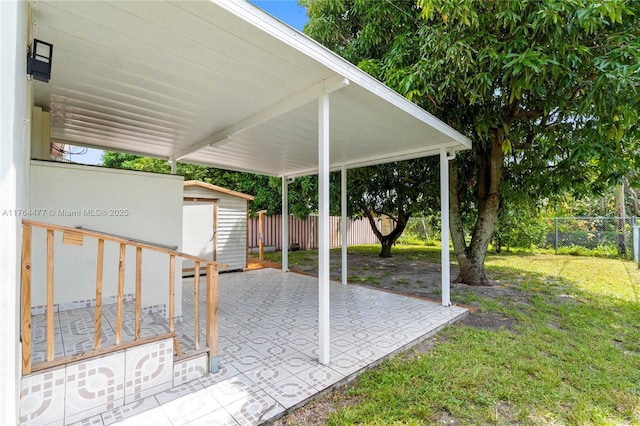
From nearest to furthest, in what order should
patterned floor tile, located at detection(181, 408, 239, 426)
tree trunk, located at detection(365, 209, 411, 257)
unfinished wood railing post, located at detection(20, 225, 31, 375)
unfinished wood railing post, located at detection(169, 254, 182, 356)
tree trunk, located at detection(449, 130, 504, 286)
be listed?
unfinished wood railing post, located at detection(20, 225, 31, 375)
patterned floor tile, located at detection(181, 408, 239, 426)
unfinished wood railing post, located at detection(169, 254, 182, 356)
tree trunk, located at detection(449, 130, 504, 286)
tree trunk, located at detection(365, 209, 411, 257)

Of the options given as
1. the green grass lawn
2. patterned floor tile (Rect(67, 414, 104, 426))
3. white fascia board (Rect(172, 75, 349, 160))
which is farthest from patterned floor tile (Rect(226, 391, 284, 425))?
white fascia board (Rect(172, 75, 349, 160))

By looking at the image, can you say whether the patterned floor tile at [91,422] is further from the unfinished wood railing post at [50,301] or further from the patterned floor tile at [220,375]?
the patterned floor tile at [220,375]

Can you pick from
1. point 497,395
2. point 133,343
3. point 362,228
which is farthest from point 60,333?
point 362,228

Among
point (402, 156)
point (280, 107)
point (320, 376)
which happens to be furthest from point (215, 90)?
point (402, 156)

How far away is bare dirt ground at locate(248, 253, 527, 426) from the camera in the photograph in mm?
2189

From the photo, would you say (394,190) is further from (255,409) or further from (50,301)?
(50,301)

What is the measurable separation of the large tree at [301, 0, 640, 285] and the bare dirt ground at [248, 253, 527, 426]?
2.60ft

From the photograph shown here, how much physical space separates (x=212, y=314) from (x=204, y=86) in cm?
212

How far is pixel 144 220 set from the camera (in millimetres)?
3584

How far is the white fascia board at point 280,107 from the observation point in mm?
2592

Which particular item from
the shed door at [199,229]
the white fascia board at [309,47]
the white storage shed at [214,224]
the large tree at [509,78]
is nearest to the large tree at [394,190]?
the large tree at [509,78]

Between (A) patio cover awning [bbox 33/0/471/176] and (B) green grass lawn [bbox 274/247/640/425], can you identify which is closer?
(A) patio cover awning [bbox 33/0/471/176]

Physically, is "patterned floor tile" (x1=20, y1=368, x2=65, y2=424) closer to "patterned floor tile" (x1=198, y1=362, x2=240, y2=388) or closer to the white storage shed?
"patterned floor tile" (x1=198, y1=362, x2=240, y2=388)

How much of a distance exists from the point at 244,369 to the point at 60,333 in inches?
62.1
